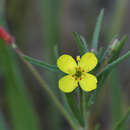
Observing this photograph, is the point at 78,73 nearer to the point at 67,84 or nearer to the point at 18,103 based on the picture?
the point at 67,84

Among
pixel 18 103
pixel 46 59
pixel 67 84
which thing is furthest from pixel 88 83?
pixel 46 59

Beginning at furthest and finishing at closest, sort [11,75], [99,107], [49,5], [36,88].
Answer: [36,88]
[49,5]
[99,107]
[11,75]

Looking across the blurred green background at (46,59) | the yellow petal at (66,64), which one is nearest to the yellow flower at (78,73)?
the yellow petal at (66,64)

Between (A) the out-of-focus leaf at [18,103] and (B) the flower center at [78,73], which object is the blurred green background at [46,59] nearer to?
(A) the out-of-focus leaf at [18,103]

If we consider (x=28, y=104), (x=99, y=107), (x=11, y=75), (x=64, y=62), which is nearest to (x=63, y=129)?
(x=99, y=107)

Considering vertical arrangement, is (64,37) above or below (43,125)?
above

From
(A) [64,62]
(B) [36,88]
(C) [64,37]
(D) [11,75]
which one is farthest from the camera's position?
(C) [64,37]

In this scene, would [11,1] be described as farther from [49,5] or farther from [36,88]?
[36,88]
